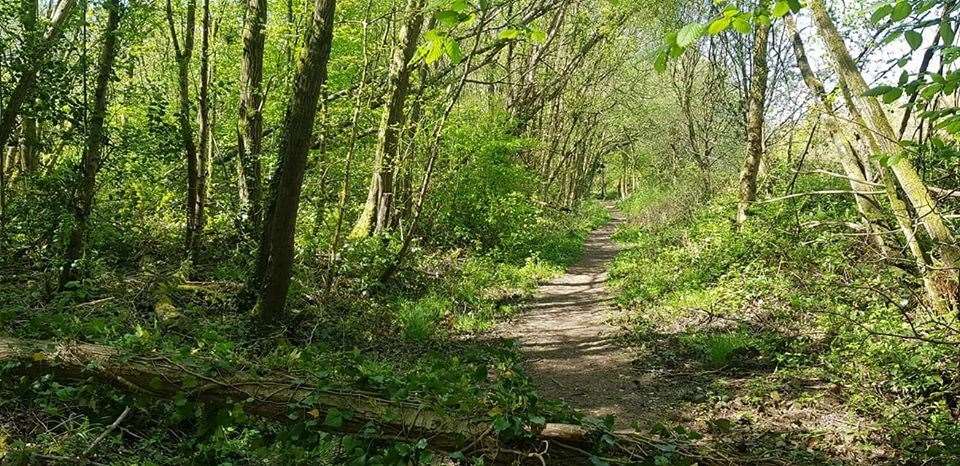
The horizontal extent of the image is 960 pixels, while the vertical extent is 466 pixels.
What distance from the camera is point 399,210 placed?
39.9 feet

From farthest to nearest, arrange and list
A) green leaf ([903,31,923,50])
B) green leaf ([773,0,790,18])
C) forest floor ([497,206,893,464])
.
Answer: forest floor ([497,206,893,464]), green leaf ([903,31,923,50]), green leaf ([773,0,790,18])

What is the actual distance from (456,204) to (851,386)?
10.2m

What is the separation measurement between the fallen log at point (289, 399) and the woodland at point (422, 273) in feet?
0.06

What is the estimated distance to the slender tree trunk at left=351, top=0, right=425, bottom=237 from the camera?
10.1 meters

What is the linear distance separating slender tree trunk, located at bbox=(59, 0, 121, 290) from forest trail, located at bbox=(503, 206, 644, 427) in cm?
534

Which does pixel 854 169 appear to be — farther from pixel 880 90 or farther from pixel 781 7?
pixel 781 7

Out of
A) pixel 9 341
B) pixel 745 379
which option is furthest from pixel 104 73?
pixel 745 379

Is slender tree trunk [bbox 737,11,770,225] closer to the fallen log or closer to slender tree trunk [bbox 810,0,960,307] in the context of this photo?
slender tree trunk [bbox 810,0,960,307]

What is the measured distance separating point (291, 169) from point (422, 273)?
15.6 feet

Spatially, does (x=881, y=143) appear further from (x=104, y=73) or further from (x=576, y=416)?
(x=104, y=73)

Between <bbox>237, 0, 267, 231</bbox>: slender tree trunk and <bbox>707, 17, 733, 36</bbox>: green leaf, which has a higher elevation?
<bbox>237, 0, 267, 231</bbox>: slender tree trunk

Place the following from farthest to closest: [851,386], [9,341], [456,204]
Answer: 1. [456,204]
2. [851,386]
3. [9,341]

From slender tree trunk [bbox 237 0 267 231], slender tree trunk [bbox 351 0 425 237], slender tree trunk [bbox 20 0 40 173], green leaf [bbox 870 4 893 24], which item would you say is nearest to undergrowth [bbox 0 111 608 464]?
slender tree trunk [bbox 237 0 267 231]

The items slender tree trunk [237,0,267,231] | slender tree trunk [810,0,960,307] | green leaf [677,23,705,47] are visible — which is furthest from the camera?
slender tree trunk [237,0,267,231]
